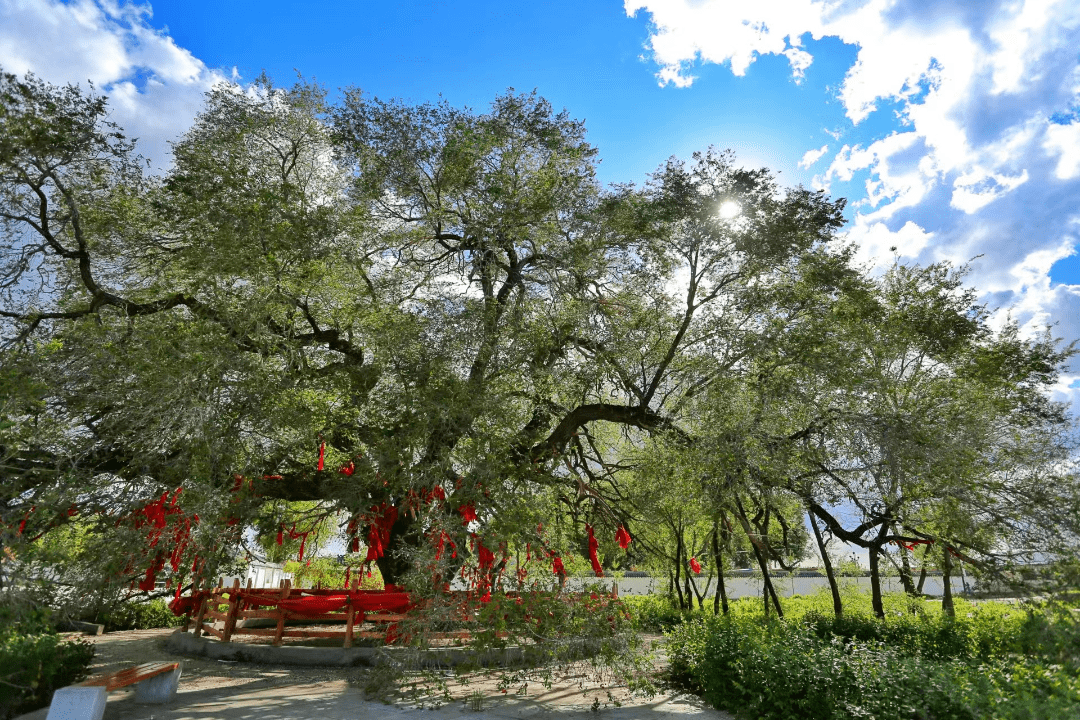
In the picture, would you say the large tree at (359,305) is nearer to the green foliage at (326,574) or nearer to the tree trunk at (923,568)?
the tree trunk at (923,568)

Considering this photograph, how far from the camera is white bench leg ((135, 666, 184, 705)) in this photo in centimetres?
713

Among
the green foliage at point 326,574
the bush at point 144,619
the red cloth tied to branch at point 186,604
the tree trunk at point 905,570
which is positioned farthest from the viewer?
the green foliage at point 326,574

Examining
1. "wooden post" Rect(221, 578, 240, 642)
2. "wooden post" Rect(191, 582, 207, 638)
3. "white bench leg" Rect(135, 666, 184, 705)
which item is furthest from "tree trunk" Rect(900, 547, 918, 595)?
"wooden post" Rect(191, 582, 207, 638)

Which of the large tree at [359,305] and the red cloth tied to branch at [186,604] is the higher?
the large tree at [359,305]

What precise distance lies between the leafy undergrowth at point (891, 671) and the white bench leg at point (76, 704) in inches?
227

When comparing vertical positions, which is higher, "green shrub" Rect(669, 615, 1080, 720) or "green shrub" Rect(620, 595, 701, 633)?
"green shrub" Rect(669, 615, 1080, 720)

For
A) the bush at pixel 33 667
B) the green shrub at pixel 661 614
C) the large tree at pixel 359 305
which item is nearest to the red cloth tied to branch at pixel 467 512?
the large tree at pixel 359 305

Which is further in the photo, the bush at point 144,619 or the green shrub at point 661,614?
the green shrub at point 661,614

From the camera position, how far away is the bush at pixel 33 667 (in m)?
5.89

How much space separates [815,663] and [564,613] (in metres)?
2.52

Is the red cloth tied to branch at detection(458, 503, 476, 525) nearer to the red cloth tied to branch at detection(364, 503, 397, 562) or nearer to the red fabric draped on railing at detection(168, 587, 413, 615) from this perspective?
the red cloth tied to branch at detection(364, 503, 397, 562)

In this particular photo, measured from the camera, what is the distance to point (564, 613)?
6.98 m

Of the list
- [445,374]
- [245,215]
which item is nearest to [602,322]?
[445,374]

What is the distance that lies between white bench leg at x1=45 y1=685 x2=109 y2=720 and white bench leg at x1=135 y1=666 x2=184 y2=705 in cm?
226
